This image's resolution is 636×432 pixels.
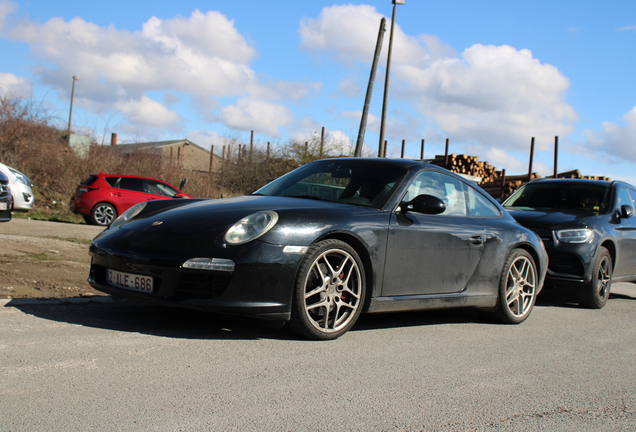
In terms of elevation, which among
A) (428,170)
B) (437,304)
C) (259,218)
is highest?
(428,170)

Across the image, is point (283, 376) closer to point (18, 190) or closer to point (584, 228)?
point (584, 228)

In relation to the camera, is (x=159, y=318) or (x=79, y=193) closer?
(x=159, y=318)

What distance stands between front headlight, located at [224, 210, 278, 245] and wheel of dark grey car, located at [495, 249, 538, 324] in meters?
2.60

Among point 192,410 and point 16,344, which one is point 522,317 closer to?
point 192,410

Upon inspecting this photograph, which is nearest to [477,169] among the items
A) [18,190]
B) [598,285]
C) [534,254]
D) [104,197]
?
[104,197]

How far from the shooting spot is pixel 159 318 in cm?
457

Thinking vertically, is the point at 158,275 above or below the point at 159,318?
above

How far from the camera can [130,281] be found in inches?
159

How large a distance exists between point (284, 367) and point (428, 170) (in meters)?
2.54

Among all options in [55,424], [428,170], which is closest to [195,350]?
[55,424]

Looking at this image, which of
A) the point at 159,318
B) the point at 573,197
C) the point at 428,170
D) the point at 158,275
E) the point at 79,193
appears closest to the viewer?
the point at 158,275

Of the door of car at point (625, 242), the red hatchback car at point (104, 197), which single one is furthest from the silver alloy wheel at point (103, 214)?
the door of car at point (625, 242)

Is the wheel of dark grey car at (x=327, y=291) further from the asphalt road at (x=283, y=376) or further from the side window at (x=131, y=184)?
the side window at (x=131, y=184)

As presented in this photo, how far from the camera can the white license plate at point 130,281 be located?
3956 mm
